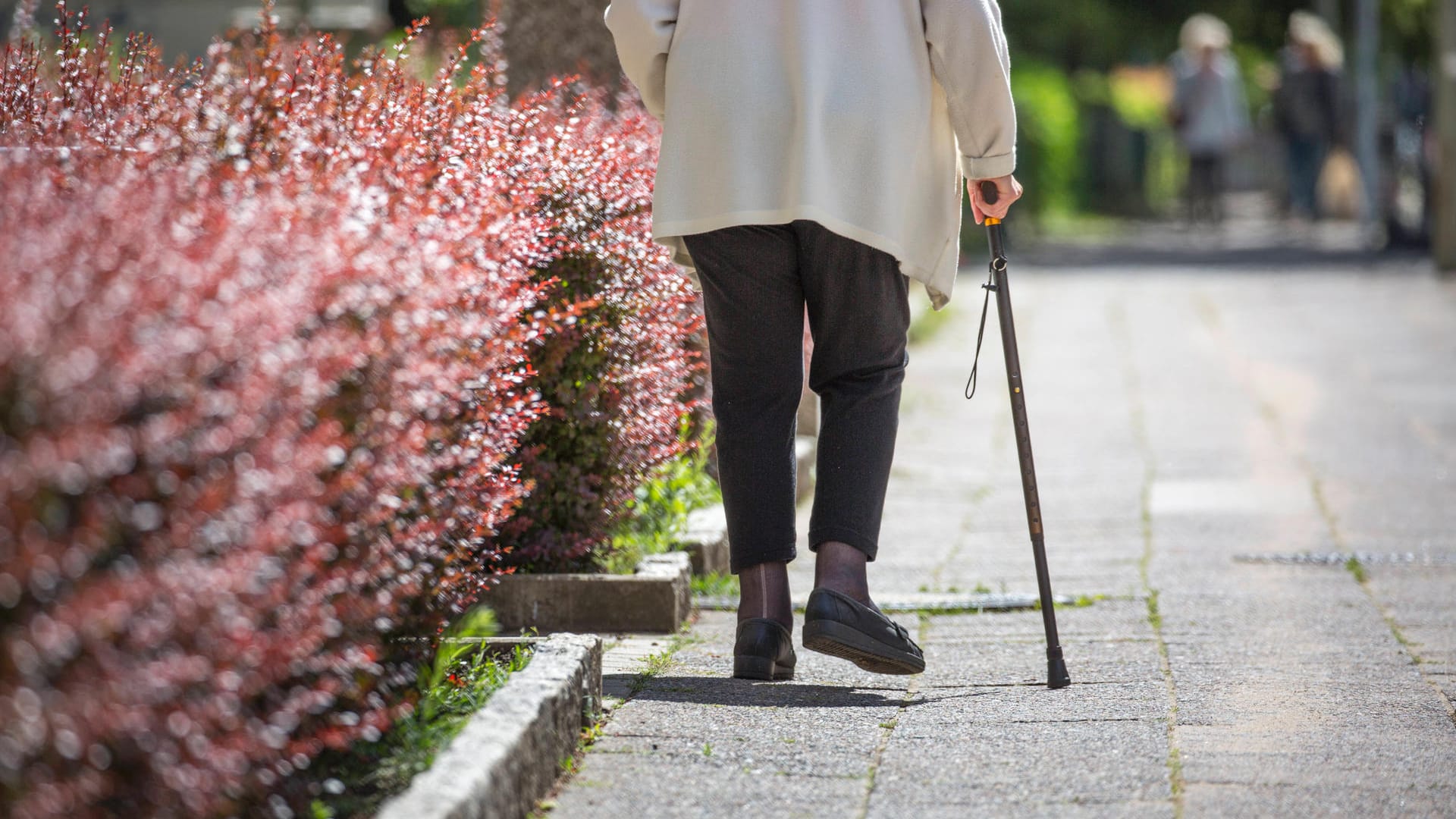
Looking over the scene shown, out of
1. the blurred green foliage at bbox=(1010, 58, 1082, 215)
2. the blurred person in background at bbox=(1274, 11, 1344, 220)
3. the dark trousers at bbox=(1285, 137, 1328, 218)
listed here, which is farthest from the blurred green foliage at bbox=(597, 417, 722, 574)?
the dark trousers at bbox=(1285, 137, 1328, 218)

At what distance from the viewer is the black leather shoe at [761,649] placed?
12.2 ft

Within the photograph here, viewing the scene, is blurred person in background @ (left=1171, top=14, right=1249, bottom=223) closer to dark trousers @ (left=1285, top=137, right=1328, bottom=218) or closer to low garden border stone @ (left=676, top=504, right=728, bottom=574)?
dark trousers @ (left=1285, top=137, right=1328, bottom=218)

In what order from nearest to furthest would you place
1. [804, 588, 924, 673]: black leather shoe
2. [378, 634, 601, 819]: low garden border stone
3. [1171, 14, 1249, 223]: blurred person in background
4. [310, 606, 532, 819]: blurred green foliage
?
[378, 634, 601, 819]: low garden border stone < [310, 606, 532, 819]: blurred green foliage < [804, 588, 924, 673]: black leather shoe < [1171, 14, 1249, 223]: blurred person in background

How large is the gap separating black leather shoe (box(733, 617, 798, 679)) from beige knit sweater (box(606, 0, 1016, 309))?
2.56 ft

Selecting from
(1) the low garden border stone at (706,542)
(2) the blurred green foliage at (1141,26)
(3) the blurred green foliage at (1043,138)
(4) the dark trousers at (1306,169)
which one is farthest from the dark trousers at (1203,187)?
(1) the low garden border stone at (706,542)

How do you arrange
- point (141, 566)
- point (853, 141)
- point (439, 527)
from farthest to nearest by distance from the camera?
point (853, 141)
point (439, 527)
point (141, 566)

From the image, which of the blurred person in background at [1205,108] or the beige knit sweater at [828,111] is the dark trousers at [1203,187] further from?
the beige knit sweater at [828,111]

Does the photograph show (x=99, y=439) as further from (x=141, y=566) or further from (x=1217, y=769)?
(x=1217, y=769)

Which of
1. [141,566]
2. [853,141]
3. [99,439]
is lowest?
[141,566]

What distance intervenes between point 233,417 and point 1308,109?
1820 cm

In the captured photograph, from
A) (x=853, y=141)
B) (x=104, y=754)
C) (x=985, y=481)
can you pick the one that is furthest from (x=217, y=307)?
(x=985, y=481)

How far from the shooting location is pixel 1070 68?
1061 inches

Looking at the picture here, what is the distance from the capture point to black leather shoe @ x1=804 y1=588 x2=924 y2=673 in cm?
358

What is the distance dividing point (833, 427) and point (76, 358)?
85.0 inches
